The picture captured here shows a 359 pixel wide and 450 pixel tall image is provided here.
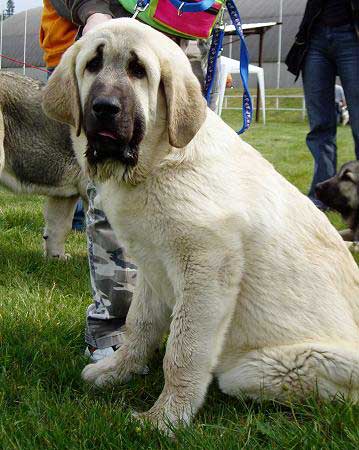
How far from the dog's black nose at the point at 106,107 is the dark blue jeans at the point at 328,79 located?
4730 millimetres

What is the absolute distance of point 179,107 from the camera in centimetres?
228

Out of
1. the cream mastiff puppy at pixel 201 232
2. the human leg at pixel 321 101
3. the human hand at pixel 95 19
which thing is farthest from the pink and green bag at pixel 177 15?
the human leg at pixel 321 101

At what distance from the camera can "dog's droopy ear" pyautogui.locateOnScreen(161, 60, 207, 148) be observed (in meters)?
2.26

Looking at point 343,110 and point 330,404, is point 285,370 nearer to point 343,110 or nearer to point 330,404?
point 330,404

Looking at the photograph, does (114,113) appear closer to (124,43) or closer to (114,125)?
(114,125)

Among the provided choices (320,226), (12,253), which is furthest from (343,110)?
(320,226)

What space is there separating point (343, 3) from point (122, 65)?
15.3ft

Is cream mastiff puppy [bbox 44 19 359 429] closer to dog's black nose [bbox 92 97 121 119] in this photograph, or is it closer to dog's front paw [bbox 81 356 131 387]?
dog's black nose [bbox 92 97 121 119]

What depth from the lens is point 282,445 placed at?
212cm

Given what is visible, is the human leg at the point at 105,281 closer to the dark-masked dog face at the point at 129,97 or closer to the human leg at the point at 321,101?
the dark-masked dog face at the point at 129,97

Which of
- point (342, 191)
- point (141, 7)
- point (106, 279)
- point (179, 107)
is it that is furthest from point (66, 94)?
point (342, 191)

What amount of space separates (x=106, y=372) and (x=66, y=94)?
1.16 metres

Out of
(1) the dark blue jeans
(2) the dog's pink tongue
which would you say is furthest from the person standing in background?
(2) the dog's pink tongue

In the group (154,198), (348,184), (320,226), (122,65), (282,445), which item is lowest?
(348,184)
